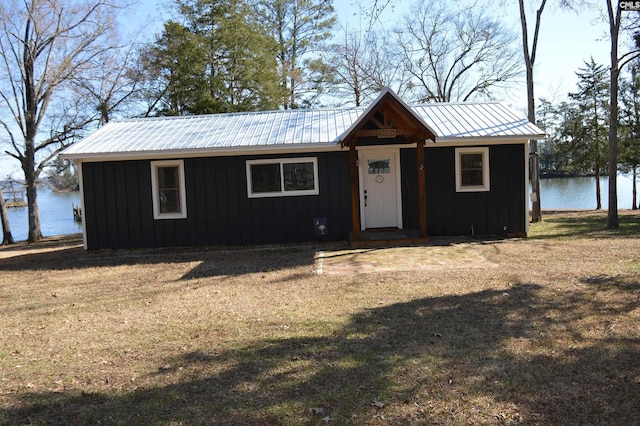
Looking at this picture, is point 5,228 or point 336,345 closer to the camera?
→ point 336,345

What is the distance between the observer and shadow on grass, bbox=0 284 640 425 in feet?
10.2

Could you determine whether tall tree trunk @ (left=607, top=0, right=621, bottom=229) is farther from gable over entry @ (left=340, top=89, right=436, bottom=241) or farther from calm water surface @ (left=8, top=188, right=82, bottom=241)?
calm water surface @ (left=8, top=188, right=82, bottom=241)

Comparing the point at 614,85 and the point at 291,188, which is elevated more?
the point at 614,85

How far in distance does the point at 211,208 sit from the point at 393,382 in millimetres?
8359

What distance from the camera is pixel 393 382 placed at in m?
3.53

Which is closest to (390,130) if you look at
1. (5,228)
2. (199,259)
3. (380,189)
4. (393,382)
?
(380,189)

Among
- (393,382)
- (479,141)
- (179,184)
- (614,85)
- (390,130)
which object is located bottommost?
(393,382)

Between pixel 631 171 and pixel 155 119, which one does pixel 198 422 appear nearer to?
pixel 155 119

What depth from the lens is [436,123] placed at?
456 inches

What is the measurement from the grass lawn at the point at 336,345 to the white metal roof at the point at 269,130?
134 inches

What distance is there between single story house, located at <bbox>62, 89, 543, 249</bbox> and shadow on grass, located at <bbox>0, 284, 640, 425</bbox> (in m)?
6.35

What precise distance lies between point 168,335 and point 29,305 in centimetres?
296

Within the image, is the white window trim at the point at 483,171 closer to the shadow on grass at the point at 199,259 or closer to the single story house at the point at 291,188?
the single story house at the point at 291,188

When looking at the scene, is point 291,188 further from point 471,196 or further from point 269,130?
point 471,196
